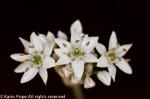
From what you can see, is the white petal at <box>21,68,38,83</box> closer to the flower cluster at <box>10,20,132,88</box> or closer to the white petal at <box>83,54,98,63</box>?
the flower cluster at <box>10,20,132,88</box>

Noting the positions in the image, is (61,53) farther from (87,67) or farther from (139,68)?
(139,68)

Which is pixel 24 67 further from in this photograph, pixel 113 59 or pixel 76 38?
pixel 113 59

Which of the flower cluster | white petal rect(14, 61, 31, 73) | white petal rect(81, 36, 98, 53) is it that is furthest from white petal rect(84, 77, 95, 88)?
white petal rect(14, 61, 31, 73)

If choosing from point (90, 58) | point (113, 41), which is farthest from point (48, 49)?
point (113, 41)

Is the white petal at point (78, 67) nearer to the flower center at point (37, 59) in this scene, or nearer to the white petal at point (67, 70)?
the white petal at point (67, 70)

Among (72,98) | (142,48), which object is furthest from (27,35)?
(142,48)

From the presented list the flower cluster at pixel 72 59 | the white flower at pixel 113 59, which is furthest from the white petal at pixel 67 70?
the white flower at pixel 113 59

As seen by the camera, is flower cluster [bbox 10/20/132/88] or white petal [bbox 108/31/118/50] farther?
white petal [bbox 108/31/118/50]
